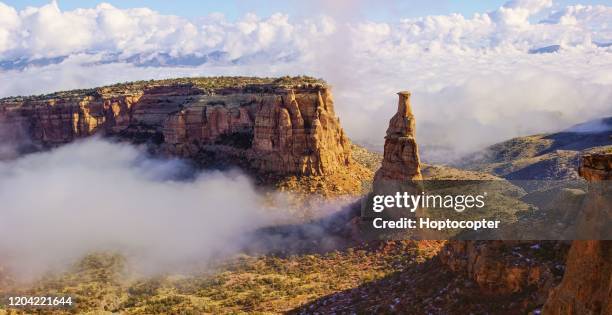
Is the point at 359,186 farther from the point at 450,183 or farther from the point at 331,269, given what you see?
the point at 331,269

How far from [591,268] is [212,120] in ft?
245

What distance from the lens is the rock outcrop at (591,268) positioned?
22734mm

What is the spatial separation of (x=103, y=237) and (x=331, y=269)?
29.1 m

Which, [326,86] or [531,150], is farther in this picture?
[531,150]

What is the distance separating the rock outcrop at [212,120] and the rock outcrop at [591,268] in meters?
56.9

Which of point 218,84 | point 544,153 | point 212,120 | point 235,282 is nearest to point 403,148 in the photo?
point 235,282

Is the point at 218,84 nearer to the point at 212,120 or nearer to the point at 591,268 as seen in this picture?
the point at 212,120

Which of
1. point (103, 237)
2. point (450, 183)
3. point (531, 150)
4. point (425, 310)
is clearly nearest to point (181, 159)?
point (103, 237)

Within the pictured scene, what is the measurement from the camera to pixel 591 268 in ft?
78.2

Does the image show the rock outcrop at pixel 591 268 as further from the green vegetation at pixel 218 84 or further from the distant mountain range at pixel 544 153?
the distant mountain range at pixel 544 153

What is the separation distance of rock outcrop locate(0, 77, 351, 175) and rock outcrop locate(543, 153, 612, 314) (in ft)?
187

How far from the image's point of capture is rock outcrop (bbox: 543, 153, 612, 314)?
22734mm

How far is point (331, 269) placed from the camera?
200 ft

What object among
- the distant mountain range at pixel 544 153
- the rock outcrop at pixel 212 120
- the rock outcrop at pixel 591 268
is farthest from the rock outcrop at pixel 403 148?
the distant mountain range at pixel 544 153
